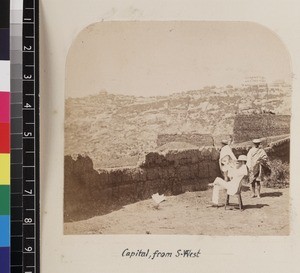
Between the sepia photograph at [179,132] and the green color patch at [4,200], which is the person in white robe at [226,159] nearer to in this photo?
the sepia photograph at [179,132]

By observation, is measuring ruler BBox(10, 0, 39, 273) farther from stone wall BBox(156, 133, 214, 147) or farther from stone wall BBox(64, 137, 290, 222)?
stone wall BBox(156, 133, 214, 147)

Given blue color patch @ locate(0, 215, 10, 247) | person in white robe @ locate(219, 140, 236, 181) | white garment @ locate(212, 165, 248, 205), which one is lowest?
blue color patch @ locate(0, 215, 10, 247)

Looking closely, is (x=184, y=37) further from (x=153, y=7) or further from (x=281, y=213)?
(x=281, y=213)

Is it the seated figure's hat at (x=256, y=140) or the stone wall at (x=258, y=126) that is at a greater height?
the stone wall at (x=258, y=126)

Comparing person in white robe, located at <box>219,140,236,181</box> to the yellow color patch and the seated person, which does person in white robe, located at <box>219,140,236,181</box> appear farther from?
the yellow color patch

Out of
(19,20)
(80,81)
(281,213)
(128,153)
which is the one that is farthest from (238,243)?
(19,20)
